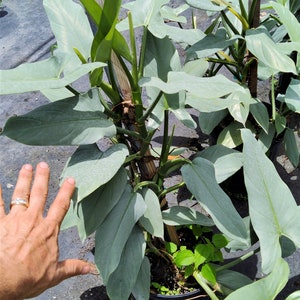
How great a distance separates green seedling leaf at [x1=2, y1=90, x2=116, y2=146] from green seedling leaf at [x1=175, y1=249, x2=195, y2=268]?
0.42m

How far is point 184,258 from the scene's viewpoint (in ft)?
3.47

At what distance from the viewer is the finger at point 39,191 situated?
0.76m

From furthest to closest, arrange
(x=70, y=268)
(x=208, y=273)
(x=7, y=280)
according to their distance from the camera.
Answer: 1. (x=208, y=273)
2. (x=70, y=268)
3. (x=7, y=280)

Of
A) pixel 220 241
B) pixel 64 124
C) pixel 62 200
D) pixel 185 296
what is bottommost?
pixel 185 296

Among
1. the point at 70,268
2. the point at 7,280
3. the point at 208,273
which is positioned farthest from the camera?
the point at 208,273

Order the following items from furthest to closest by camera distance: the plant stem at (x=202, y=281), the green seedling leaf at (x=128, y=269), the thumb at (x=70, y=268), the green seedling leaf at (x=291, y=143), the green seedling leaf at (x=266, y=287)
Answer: the green seedling leaf at (x=291, y=143) → the plant stem at (x=202, y=281) → the green seedling leaf at (x=128, y=269) → the thumb at (x=70, y=268) → the green seedling leaf at (x=266, y=287)

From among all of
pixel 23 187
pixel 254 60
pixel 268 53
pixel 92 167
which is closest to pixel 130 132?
pixel 92 167

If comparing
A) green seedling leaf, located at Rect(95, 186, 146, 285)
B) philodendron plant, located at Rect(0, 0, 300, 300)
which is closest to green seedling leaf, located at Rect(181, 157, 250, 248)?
philodendron plant, located at Rect(0, 0, 300, 300)

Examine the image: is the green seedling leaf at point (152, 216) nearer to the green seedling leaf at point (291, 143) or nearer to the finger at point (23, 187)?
the finger at point (23, 187)

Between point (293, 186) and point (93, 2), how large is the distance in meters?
1.08

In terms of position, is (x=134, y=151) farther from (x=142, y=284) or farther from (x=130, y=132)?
(x=142, y=284)

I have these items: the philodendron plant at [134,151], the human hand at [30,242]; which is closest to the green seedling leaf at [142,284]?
the philodendron plant at [134,151]

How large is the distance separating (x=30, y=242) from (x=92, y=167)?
0.17 metres

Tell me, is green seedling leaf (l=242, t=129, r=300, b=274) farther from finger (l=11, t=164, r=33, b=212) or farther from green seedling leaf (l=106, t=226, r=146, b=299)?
finger (l=11, t=164, r=33, b=212)
